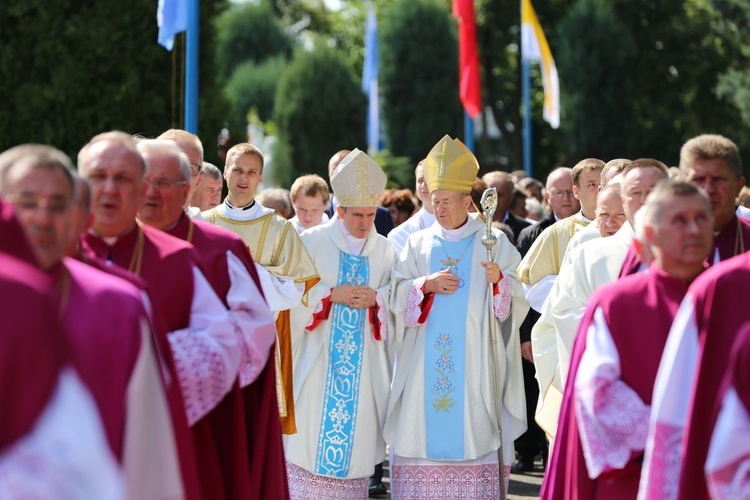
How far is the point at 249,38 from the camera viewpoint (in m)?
52.2

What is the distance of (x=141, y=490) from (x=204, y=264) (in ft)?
5.03

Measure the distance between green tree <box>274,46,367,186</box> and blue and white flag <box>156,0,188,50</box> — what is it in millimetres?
19392

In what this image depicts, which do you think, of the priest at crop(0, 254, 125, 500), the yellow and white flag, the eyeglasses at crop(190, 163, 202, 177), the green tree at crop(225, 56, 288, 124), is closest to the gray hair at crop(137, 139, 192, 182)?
the eyeglasses at crop(190, 163, 202, 177)

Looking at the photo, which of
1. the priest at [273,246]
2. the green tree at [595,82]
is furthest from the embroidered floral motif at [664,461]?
the green tree at [595,82]

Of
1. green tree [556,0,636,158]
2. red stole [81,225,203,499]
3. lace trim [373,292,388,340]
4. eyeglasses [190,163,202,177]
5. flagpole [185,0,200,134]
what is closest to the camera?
red stole [81,225,203,499]

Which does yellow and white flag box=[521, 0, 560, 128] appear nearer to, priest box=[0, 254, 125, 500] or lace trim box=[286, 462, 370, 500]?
lace trim box=[286, 462, 370, 500]

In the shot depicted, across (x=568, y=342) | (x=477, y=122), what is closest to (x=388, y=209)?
(x=568, y=342)

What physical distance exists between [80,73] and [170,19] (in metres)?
3.90

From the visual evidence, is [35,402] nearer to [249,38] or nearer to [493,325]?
[493,325]

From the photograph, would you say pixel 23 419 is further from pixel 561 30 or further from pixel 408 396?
pixel 561 30

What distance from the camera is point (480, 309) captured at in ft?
27.5

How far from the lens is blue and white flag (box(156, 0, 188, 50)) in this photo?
12.2 meters

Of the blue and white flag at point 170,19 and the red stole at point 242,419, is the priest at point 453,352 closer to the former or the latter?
the red stole at point 242,419

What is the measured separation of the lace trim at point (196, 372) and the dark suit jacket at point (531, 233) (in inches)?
219
